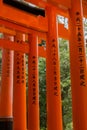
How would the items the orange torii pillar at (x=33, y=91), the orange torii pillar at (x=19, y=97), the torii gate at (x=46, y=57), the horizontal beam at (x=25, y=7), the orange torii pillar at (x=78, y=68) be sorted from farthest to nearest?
1. the orange torii pillar at (x=19, y=97)
2. the orange torii pillar at (x=33, y=91)
3. the horizontal beam at (x=25, y=7)
4. the torii gate at (x=46, y=57)
5. the orange torii pillar at (x=78, y=68)

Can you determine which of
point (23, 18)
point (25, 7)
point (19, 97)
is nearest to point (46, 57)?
point (23, 18)

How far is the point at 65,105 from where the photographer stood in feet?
53.2

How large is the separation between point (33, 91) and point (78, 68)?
3422 mm

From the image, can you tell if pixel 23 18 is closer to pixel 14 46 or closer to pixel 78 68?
pixel 14 46

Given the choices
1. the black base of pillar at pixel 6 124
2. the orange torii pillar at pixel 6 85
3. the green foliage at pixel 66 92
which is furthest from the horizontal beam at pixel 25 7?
the green foliage at pixel 66 92

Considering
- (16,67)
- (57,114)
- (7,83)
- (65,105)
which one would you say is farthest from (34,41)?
(65,105)

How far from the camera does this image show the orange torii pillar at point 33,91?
8719 millimetres

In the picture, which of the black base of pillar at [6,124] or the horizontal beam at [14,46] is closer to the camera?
the black base of pillar at [6,124]

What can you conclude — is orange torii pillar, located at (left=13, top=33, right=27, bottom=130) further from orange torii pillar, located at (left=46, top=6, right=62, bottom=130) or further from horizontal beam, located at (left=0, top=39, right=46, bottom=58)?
orange torii pillar, located at (left=46, top=6, right=62, bottom=130)

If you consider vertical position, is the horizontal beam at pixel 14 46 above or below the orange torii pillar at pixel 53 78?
above

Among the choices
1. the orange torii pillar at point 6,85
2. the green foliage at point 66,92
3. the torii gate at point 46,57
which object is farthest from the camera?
the green foliage at point 66,92

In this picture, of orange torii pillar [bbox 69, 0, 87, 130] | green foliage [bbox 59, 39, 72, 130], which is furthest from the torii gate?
green foliage [bbox 59, 39, 72, 130]

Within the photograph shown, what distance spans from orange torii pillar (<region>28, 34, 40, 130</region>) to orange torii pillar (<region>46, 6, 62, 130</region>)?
68.4 inches

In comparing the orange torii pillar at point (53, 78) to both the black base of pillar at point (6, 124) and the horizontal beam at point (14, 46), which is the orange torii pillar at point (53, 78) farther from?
the black base of pillar at point (6, 124)
